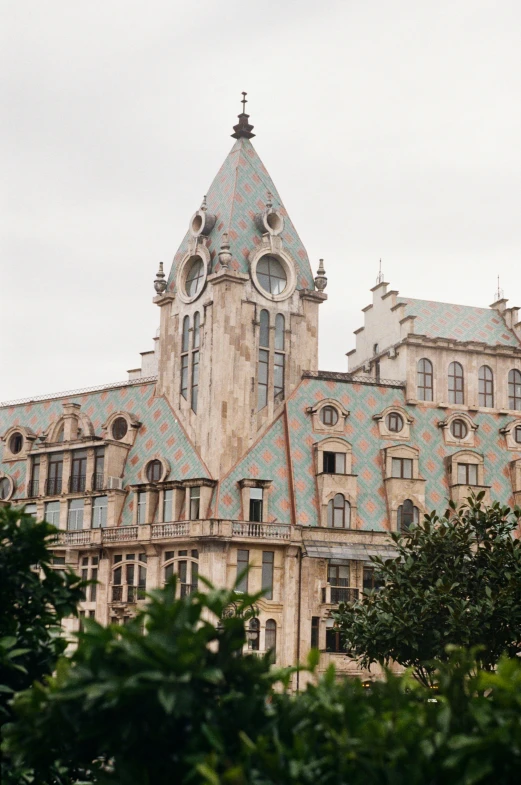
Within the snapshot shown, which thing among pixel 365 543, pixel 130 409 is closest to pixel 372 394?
pixel 365 543

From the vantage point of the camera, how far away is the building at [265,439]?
5950cm

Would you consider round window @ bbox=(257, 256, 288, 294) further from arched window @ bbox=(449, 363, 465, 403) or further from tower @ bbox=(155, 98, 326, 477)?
arched window @ bbox=(449, 363, 465, 403)

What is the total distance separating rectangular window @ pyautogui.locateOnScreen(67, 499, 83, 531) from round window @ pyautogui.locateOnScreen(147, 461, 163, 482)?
15.6 feet

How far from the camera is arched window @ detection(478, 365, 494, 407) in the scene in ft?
221

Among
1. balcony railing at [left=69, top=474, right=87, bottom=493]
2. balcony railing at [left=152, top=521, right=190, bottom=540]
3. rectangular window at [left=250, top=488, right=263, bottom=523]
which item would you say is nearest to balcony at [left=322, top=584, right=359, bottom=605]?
rectangular window at [left=250, top=488, right=263, bottom=523]

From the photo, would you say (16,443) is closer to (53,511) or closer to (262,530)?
(53,511)

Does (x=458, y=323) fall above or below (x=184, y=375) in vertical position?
above

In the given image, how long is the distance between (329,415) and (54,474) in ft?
55.2

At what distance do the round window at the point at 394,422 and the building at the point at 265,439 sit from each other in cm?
9

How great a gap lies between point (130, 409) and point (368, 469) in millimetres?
14676

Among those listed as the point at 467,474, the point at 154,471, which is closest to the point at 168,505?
the point at 154,471

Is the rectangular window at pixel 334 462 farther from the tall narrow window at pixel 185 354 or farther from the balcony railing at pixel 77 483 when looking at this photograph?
the balcony railing at pixel 77 483

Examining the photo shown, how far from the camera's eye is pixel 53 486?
67438mm

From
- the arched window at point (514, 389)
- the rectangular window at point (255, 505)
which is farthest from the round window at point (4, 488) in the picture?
the arched window at point (514, 389)
